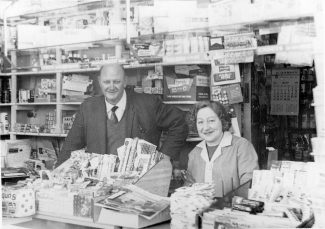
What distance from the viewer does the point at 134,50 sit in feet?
11.8

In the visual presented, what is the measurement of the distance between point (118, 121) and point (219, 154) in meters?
0.91

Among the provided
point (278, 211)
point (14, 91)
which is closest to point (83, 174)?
point (14, 91)

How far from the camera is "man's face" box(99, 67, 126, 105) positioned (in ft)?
12.3

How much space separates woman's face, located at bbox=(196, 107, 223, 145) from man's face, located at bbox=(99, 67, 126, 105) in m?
0.74

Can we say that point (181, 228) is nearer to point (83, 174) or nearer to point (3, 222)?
point (83, 174)

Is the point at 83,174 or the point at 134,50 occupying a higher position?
the point at 134,50

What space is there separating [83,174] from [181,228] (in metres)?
1.13

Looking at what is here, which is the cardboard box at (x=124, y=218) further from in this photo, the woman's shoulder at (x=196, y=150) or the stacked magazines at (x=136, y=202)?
the woman's shoulder at (x=196, y=150)

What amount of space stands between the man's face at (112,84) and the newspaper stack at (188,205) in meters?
1.06

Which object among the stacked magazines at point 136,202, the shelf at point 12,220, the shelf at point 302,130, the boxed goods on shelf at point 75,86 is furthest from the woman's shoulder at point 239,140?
the shelf at point 12,220

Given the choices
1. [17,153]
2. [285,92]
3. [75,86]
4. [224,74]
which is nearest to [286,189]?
[285,92]

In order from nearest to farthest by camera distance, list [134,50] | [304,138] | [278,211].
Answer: [278,211] → [304,138] → [134,50]

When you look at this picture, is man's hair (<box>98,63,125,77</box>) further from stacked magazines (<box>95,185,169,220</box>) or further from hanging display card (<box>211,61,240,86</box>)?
stacked magazines (<box>95,185,169,220</box>)

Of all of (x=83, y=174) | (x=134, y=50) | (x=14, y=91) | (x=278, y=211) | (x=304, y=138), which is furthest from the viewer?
(x=14, y=91)
